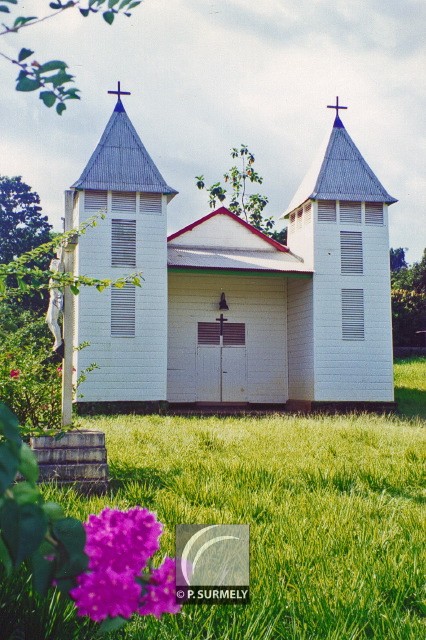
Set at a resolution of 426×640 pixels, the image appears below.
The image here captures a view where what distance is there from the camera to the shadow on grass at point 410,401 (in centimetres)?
1786

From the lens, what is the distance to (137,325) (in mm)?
16656

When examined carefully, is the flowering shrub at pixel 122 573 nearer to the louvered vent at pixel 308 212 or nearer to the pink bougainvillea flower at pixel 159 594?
the pink bougainvillea flower at pixel 159 594

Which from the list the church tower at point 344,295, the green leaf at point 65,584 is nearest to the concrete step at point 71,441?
the green leaf at point 65,584

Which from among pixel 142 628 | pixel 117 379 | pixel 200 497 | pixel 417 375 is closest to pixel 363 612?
pixel 142 628

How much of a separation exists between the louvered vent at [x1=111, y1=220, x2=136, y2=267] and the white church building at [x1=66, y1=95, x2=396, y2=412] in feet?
0.08

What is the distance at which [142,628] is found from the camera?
2879 mm

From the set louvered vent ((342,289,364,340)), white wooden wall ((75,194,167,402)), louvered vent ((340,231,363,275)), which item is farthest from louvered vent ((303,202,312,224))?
white wooden wall ((75,194,167,402))

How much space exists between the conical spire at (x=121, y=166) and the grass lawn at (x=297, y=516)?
944cm

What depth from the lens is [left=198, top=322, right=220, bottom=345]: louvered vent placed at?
1875cm

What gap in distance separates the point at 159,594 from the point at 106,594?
4.5 inches

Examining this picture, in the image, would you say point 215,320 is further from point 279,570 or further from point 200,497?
point 279,570

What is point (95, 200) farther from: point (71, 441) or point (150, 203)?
point (71, 441)

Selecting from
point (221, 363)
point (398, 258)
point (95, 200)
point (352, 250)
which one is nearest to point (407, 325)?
point (352, 250)

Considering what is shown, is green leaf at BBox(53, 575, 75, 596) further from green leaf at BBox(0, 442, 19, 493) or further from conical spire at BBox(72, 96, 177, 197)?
conical spire at BBox(72, 96, 177, 197)
